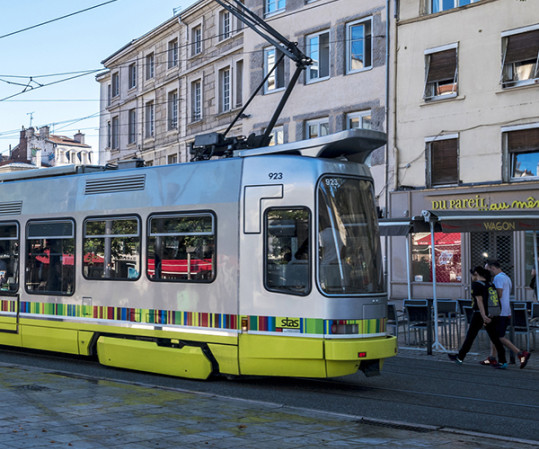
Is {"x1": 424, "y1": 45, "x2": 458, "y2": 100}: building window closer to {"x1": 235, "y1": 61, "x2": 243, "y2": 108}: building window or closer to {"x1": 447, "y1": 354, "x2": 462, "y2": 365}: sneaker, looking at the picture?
{"x1": 235, "y1": 61, "x2": 243, "y2": 108}: building window

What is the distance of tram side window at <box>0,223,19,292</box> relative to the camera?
1384 centimetres

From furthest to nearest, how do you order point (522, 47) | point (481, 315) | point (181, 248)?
point (522, 47) < point (481, 315) < point (181, 248)

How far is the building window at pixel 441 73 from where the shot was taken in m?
25.5

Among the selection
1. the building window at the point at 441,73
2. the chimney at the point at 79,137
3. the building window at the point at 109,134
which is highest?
the chimney at the point at 79,137

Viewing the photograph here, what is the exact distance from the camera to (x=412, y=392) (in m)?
10.5

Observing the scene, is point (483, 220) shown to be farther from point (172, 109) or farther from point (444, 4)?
point (172, 109)

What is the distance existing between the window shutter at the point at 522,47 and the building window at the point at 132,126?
69.9 feet

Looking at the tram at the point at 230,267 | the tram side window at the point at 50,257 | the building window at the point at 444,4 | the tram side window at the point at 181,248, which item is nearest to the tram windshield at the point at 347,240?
the tram at the point at 230,267

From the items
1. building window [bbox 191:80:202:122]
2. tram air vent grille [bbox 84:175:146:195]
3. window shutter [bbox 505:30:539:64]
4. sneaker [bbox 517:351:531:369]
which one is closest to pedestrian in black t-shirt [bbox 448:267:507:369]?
sneaker [bbox 517:351:531:369]

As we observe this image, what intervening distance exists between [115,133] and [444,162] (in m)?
21.8

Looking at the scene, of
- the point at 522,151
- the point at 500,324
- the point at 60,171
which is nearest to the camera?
the point at 500,324

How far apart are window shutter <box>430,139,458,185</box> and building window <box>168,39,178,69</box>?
49.7ft

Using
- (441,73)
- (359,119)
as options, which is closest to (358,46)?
(359,119)

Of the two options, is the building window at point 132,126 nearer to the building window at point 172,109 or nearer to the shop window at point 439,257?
the building window at point 172,109
